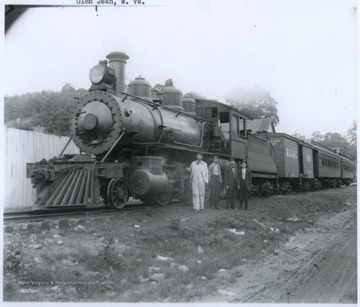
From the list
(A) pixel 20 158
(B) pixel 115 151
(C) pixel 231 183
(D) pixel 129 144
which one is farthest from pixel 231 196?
(A) pixel 20 158

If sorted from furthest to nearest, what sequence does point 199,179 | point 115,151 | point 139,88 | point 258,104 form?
point 258,104 < point 139,88 < point 199,179 < point 115,151

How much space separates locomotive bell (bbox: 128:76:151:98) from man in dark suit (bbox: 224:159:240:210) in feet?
11.0

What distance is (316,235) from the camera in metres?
8.58

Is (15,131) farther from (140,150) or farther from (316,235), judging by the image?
(316,235)

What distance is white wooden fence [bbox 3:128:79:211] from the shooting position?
10891 mm

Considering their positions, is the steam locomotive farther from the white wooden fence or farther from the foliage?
the foliage

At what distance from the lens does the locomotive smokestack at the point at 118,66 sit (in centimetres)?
908

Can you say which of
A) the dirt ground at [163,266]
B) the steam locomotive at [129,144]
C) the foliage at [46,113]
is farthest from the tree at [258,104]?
the dirt ground at [163,266]

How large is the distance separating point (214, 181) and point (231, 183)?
2.71 feet

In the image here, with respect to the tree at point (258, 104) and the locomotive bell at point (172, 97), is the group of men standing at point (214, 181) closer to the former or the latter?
the locomotive bell at point (172, 97)

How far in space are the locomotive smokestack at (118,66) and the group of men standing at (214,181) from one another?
2.71 m

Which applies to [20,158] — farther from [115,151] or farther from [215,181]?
[215,181]

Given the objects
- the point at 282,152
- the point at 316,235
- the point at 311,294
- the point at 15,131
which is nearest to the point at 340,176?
the point at 282,152

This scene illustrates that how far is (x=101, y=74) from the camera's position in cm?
869
